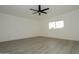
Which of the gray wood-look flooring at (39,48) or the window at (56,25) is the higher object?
the window at (56,25)

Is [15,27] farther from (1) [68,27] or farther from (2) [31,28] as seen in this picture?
(1) [68,27]

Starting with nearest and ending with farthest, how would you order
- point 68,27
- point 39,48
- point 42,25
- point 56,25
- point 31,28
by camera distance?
1. point 39,48
2. point 68,27
3. point 56,25
4. point 31,28
5. point 42,25

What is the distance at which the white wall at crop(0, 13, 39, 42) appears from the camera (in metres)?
6.74

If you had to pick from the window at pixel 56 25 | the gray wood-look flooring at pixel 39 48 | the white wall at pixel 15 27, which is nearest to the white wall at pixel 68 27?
the window at pixel 56 25

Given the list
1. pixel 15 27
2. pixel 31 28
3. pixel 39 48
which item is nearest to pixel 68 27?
pixel 39 48

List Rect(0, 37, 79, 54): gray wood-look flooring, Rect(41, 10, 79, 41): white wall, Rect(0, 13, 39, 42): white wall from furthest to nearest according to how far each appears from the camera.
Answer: Rect(0, 13, 39, 42): white wall
Rect(41, 10, 79, 41): white wall
Rect(0, 37, 79, 54): gray wood-look flooring

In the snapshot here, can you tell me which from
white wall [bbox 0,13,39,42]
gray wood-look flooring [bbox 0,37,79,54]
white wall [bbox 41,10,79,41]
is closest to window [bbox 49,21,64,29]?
white wall [bbox 41,10,79,41]

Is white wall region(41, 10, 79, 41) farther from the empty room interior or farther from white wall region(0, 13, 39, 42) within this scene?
white wall region(0, 13, 39, 42)

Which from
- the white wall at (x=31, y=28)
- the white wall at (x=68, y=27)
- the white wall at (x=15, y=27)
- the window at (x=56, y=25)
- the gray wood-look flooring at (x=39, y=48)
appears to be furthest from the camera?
the window at (x=56, y=25)

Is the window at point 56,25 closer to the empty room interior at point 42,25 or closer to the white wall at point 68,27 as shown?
the empty room interior at point 42,25

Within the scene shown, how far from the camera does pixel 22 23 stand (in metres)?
8.44

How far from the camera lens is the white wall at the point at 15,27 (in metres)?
6.74

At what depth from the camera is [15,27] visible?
7.66 metres
